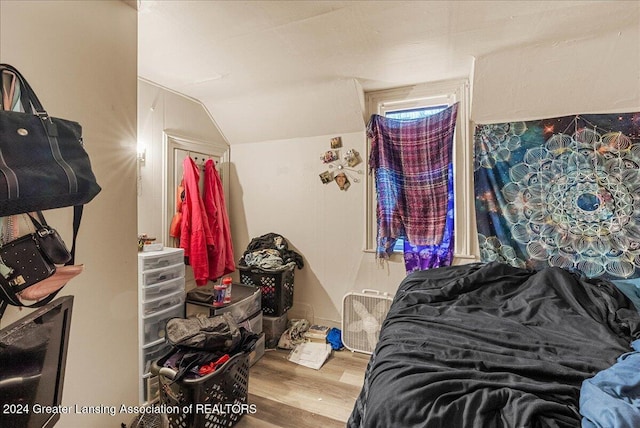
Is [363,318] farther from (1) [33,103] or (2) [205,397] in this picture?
(1) [33,103]

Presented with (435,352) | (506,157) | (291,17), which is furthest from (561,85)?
(435,352)

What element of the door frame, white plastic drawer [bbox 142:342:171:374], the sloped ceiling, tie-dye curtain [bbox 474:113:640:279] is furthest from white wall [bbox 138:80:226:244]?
tie-dye curtain [bbox 474:113:640:279]

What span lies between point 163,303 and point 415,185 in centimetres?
213

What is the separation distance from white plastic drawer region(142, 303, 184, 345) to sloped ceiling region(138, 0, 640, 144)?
1741mm

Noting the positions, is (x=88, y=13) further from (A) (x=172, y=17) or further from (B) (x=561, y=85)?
(B) (x=561, y=85)

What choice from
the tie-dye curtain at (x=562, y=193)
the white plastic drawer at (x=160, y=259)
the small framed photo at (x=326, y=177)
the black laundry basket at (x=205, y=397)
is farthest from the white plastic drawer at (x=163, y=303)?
the tie-dye curtain at (x=562, y=193)

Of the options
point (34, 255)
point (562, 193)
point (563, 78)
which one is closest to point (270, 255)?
point (34, 255)

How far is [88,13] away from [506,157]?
256cm

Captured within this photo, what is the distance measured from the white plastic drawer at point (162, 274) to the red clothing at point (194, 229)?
0.40 m

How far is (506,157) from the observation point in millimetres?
2182

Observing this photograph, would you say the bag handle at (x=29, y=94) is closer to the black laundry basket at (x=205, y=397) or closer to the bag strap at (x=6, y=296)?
the bag strap at (x=6, y=296)

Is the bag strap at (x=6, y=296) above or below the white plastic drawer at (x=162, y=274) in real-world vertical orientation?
above

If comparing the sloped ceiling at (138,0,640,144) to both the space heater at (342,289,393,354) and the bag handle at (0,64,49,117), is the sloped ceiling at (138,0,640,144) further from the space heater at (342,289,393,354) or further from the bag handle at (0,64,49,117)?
the space heater at (342,289,393,354)

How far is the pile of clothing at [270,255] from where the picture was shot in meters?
2.68
